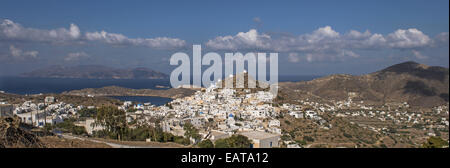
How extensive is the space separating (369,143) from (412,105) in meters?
30.5

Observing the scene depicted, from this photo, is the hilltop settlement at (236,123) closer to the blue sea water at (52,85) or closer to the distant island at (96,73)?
the blue sea water at (52,85)

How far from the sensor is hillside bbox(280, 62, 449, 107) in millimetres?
48322

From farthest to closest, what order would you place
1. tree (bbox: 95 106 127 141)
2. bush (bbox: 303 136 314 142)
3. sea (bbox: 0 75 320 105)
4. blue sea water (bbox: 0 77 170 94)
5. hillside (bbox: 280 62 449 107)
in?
1. blue sea water (bbox: 0 77 170 94)
2. sea (bbox: 0 75 320 105)
3. hillside (bbox: 280 62 449 107)
4. bush (bbox: 303 136 314 142)
5. tree (bbox: 95 106 127 141)

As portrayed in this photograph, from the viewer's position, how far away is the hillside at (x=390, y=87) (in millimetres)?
48322

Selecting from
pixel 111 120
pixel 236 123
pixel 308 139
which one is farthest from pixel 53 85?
pixel 308 139

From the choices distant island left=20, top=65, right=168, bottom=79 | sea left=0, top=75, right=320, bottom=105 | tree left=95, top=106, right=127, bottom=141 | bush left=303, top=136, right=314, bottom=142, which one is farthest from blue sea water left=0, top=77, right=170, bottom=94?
bush left=303, top=136, right=314, bottom=142

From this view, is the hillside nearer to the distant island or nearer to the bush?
the bush

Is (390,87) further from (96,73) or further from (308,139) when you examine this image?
(96,73)

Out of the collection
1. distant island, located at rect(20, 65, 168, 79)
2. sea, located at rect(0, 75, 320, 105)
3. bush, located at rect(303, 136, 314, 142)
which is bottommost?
bush, located at rect(303, 136, 314, 142)

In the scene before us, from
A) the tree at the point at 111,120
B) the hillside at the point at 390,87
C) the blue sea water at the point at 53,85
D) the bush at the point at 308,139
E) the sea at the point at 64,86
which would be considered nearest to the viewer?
the tree at the point at 111,120

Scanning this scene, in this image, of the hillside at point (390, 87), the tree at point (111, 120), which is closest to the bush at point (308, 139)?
the tree at point (111, 120)

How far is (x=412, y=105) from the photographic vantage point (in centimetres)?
4588

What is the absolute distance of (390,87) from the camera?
5388 centimetres
